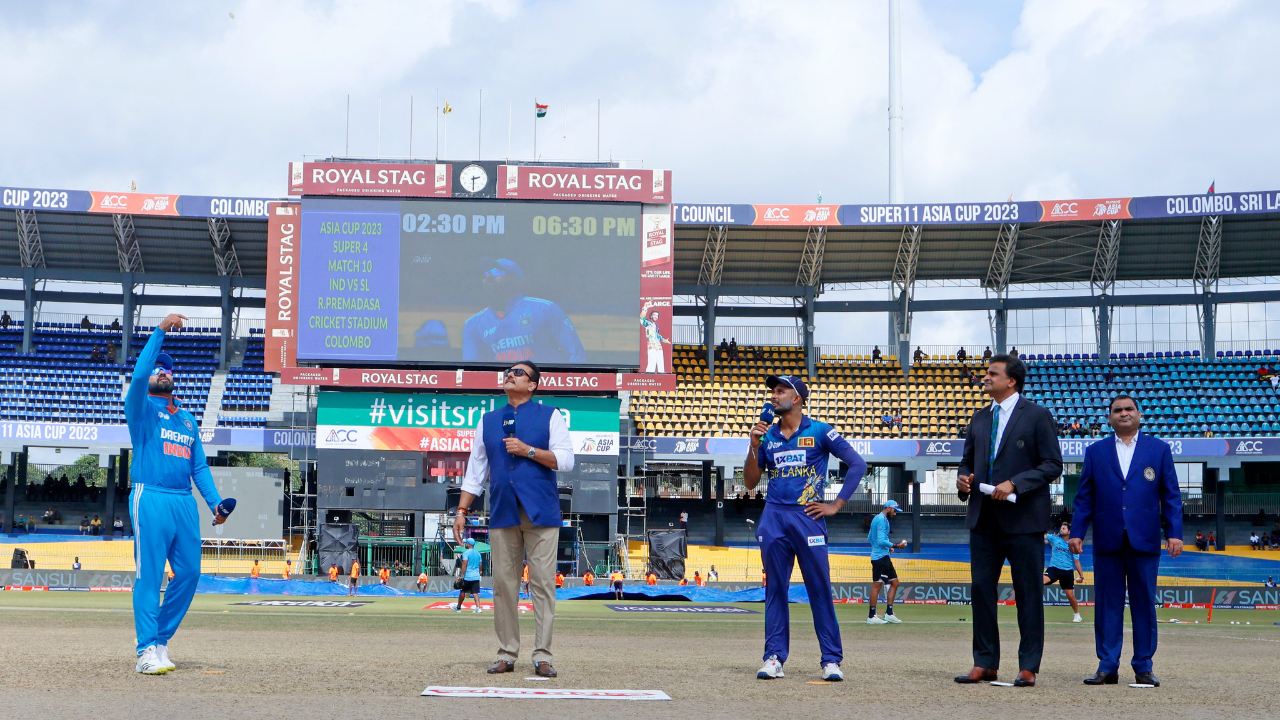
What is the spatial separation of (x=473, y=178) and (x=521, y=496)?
25.9 meters

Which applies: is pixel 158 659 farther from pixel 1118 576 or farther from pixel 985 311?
pixel 985 311

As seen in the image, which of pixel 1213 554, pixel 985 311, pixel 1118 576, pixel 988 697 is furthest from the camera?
pixel 985 311

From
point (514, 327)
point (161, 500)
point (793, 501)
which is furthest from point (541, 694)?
point (514, 327)

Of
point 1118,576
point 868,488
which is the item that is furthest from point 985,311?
point 1118,576

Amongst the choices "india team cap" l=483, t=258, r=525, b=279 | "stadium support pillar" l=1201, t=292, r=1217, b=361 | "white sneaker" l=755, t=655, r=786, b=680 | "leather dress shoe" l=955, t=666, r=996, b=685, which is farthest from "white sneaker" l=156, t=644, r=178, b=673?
"stadium support pillar" l=1201, t=292, r=1217, b=361

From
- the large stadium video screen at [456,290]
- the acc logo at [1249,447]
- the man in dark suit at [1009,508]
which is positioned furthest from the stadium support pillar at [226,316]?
the man in dark suit at [1009,508]

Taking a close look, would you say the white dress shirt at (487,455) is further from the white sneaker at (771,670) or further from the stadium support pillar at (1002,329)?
the stadium support pillar at (1002,329)

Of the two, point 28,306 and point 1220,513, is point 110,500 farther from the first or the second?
point 1220,513

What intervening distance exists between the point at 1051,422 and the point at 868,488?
34.9 meters

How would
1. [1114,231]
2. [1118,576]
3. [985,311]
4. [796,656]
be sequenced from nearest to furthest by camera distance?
[1118,576], [796,656], [1114,231], [985,311]

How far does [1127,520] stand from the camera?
760 centimetres

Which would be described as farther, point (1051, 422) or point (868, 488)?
point (868, 488)

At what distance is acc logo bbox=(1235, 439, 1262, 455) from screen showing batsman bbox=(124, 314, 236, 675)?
3531cm

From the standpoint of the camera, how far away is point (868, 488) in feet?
136
